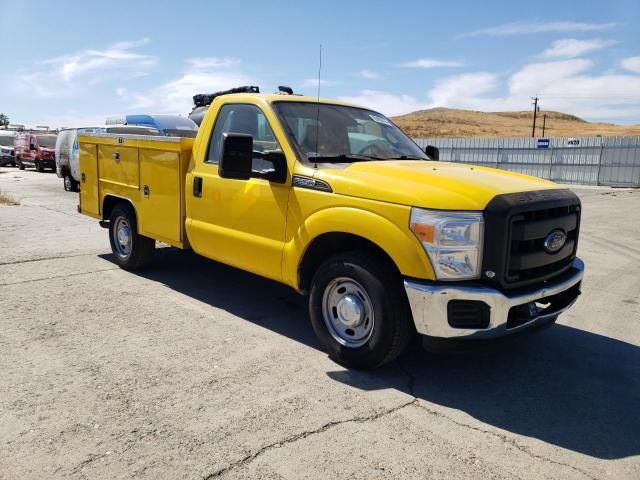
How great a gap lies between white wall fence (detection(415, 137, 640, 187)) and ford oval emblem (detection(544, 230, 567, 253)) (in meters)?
26.0

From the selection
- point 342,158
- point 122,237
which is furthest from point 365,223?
point 122,237

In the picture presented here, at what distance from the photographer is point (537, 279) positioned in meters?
3.88

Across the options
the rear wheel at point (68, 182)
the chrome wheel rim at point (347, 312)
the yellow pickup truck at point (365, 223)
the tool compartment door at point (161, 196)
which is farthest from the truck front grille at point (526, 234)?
the rear wheel at point (68, 182)

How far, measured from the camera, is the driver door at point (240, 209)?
4598 mm

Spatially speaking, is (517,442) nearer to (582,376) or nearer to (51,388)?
(582,376)

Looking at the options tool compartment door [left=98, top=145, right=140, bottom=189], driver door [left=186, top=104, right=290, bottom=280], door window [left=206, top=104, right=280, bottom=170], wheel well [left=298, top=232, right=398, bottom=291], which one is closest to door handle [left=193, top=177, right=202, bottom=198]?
driver door [left=186, top=104, right=290, bottom=280]

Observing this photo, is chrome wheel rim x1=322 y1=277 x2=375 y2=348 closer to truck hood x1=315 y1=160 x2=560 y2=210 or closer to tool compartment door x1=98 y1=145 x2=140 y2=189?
truck hood x1=315 y1=160 x2=560 y2=210

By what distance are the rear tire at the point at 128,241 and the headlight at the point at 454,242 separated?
164 inches

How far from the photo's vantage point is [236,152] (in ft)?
14.1

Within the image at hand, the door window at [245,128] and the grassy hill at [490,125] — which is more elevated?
the grassy hill at [490,125]

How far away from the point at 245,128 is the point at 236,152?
0.84 metres

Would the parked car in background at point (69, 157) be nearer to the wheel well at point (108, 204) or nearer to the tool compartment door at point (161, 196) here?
the wheel well at point (108, 204)

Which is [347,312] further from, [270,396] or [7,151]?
[7,151]

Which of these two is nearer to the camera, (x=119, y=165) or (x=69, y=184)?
(x=119, y=165)
